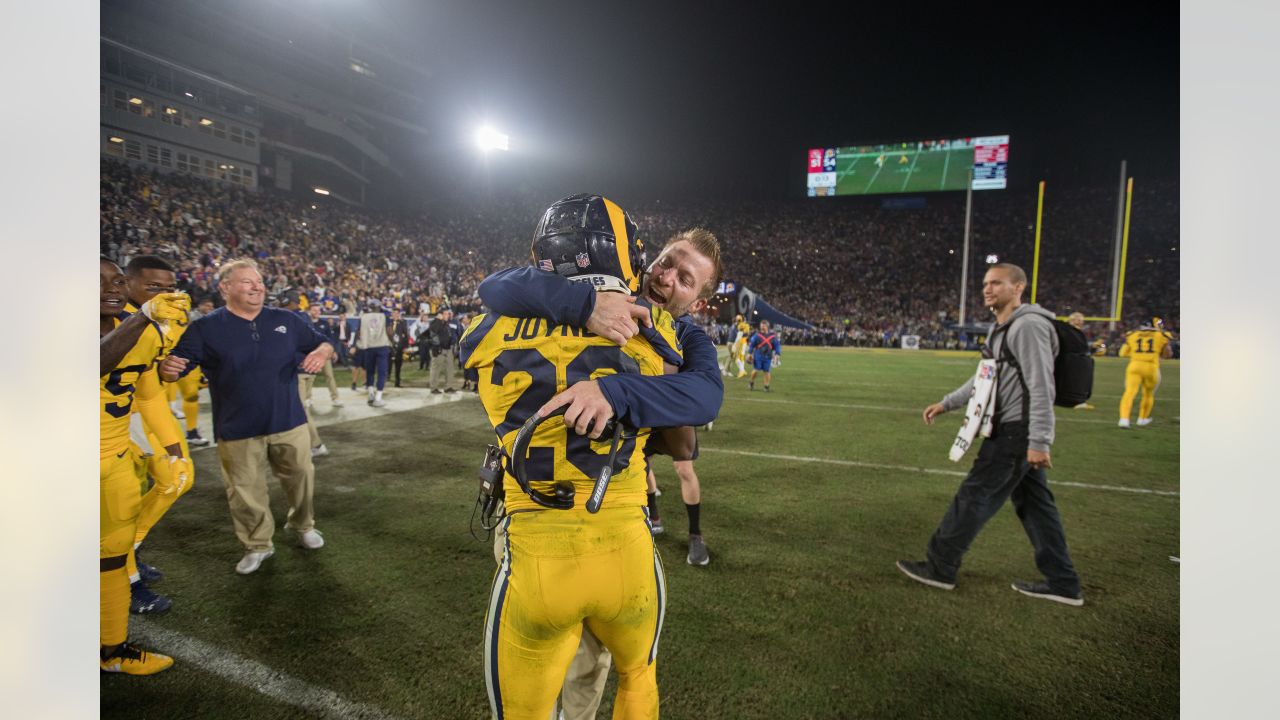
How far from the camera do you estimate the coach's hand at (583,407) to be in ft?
3.80

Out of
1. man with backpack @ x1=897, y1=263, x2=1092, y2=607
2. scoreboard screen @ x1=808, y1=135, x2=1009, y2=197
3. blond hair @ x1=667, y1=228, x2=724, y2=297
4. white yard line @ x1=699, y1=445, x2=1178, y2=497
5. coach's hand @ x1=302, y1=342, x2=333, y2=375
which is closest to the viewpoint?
blond hair @ x1=667, y1=228, x2=724, y2=297

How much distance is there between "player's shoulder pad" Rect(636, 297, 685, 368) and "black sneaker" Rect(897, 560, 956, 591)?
2981 mm

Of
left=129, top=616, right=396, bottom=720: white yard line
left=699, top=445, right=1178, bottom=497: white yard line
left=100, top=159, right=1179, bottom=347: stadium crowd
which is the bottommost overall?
left=129, top=616, right=396, bottom=720: white yard line

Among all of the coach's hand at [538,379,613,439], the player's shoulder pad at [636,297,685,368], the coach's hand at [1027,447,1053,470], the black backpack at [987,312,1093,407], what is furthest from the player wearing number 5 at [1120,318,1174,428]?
the coach's hand at [538,379,613,439]

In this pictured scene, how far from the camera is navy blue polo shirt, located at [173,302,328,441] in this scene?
3.56m

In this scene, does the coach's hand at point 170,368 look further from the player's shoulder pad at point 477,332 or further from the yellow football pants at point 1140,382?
the yellow football pants at point 1140,382

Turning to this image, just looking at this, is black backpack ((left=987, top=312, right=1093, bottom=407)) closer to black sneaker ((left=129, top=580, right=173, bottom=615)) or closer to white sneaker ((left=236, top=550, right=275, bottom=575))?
white sneaker ((left=236, top=550, right=275, bottom=575))

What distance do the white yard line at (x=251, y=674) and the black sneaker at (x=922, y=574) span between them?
3124 mm

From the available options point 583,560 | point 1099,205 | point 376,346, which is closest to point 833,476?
point 583,560

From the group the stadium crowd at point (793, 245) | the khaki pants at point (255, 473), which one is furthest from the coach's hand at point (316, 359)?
the stadium crowd at point (793, 245)

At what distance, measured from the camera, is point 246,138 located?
28.0 meters

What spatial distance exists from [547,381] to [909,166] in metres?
46.7
